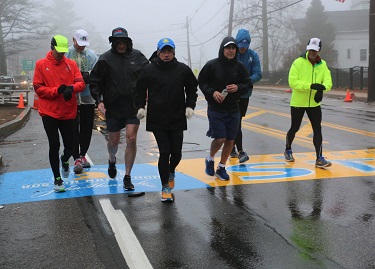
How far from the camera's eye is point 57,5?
4104 inches

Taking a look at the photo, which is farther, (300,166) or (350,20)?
(350,20)

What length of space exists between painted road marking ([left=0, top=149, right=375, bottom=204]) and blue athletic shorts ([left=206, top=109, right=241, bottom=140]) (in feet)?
2.10

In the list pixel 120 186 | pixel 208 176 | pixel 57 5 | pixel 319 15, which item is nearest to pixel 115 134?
pixel 120 186

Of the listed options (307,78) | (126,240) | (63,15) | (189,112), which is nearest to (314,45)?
(307,78)

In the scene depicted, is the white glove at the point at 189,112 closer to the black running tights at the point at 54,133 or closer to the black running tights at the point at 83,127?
the black running tights at the point at 54,133

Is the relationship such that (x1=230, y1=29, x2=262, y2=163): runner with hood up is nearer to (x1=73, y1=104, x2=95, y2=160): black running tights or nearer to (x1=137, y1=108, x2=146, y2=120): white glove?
(x1=137, y1=108, x2=146, y2=120): white glove

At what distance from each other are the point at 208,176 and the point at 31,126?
348 inches

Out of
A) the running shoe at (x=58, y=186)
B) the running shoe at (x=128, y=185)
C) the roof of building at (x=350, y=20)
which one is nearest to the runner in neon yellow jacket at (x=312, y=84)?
the running shoe at (x=128, y=185)

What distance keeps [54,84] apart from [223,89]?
2.21 metres

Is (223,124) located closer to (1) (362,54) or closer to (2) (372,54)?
(2) (372,54)

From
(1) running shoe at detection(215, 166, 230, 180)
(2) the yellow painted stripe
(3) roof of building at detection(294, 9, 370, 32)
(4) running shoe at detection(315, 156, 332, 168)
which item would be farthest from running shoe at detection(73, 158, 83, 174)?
(3) roof of building at detection(294, 9, 370, 32)

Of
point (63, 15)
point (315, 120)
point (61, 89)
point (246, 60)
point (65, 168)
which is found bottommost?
point (65, 168)

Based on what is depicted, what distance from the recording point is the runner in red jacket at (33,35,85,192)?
584 centimetres

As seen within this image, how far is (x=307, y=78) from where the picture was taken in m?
7.38
